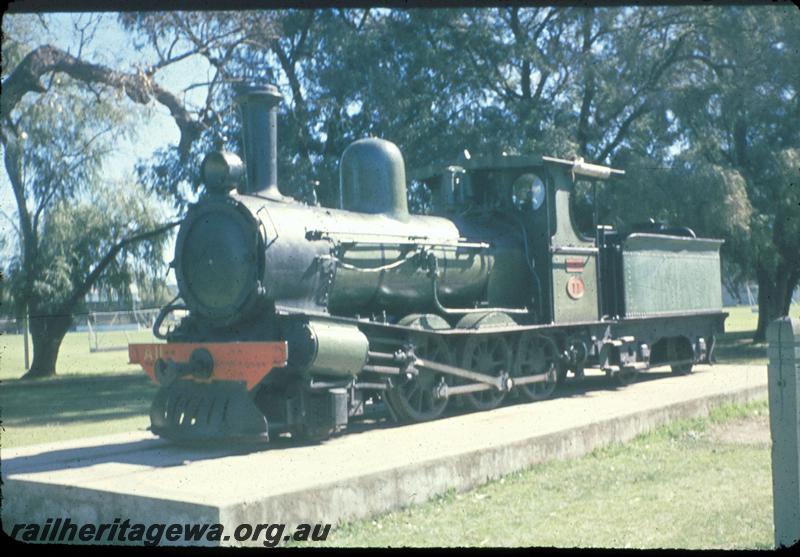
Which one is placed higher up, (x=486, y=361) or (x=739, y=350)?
(x=486, y=361)

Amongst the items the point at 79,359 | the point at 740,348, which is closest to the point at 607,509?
the point at 740,348

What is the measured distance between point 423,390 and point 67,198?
12548 millimetres

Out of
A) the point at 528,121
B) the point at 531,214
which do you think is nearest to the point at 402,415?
the point at 531,214

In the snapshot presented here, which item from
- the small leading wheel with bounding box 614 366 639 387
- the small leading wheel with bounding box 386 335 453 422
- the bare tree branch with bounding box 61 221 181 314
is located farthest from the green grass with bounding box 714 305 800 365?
the bare tree branch with bounding box 61 221 181 314

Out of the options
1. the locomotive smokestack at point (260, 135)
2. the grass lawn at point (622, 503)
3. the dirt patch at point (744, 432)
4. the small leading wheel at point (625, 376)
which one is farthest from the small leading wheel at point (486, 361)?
the locomotive smokestack at point (260, 135)

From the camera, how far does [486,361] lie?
1044 cm

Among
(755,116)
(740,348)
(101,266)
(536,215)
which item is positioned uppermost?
(755,116)

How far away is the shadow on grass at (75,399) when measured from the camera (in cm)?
1327

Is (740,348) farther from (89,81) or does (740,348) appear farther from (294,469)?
(294,469)

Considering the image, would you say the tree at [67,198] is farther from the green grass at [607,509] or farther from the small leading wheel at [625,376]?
the green grass at [607,509]

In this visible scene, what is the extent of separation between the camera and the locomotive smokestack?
8.41 metres

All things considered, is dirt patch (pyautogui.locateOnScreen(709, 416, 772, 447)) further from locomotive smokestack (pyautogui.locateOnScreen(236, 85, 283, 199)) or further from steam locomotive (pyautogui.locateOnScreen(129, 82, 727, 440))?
locomotive smokestack (pyautogui.locateOnScreen(236, 85, 283, 199))

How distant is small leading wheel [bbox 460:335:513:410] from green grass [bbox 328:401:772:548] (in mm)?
2002

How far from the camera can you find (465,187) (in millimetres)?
11695
